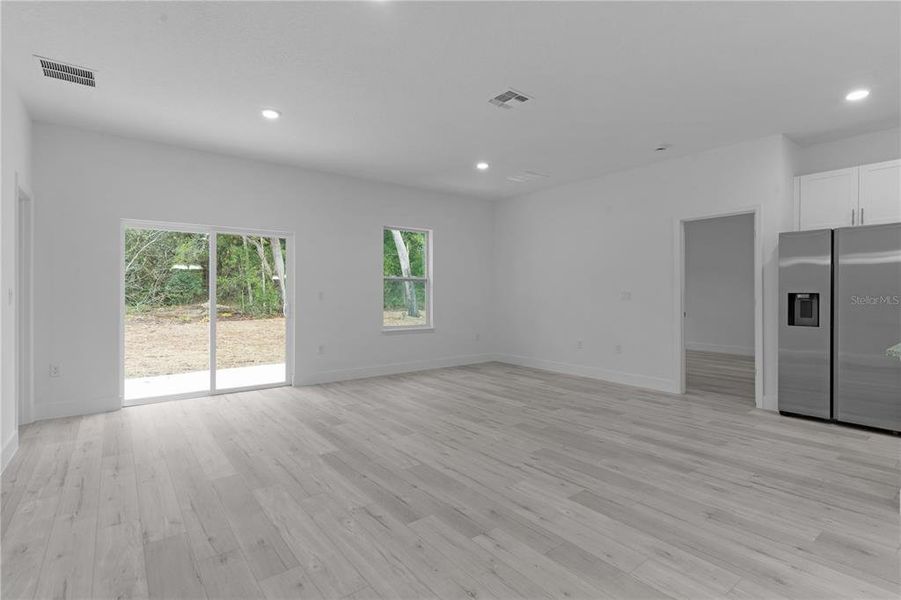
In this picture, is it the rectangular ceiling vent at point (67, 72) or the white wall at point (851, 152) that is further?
the white wall at point (851, 152)

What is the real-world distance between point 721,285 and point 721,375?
303 cm

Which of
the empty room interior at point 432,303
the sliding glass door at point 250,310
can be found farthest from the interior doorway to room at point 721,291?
the sliding glass door at point 250,310

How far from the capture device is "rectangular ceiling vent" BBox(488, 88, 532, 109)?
3.49m

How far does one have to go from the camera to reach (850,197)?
422 centimetres

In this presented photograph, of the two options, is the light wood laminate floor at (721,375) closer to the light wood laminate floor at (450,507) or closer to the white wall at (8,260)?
the light wood laminate floor at (450,507)

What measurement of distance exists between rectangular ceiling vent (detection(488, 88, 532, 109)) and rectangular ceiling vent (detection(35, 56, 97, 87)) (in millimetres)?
3048

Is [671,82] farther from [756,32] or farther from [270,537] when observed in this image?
[270,537]

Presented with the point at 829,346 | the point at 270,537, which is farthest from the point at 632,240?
the point at 270,537

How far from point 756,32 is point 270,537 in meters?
3.99

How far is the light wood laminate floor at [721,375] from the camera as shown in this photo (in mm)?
5215

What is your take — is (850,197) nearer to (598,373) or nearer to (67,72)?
(598,373)

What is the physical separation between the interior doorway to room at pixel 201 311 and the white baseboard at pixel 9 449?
52.5 inches

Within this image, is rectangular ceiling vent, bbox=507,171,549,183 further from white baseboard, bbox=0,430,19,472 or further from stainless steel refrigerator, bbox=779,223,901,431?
white baseboard, bbox=0,430,19,472

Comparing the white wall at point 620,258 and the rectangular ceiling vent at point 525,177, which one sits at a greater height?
the rectangular ceiling vent at point 525,177
